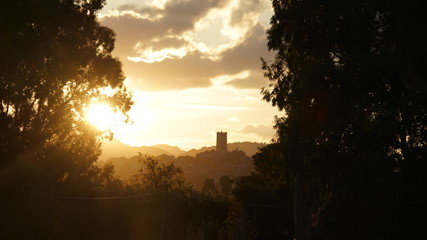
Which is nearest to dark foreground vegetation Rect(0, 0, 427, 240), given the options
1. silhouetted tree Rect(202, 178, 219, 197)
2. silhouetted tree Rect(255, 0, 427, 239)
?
silhouetted tree Rect(255, 0, 427, 239)

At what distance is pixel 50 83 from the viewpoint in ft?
86.1

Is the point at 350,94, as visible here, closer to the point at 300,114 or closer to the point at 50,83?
the point at 300,114

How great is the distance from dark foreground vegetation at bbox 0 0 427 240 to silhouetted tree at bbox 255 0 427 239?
55 millimetres

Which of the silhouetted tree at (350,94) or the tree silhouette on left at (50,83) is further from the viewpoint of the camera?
the tree silhouette on left at (50,83)

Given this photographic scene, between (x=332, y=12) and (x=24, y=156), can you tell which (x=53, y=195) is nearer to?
(x=24, y=156)

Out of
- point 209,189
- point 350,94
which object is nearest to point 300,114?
point 350,94

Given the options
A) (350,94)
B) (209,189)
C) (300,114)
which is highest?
(350,94)

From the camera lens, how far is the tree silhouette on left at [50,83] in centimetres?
2352

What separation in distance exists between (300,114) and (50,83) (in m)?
13.8

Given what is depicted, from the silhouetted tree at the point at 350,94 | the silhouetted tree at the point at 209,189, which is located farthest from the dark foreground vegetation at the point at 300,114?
the silhouetted tree at the point at 209,189

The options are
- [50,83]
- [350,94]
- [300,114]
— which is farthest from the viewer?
[50,83]

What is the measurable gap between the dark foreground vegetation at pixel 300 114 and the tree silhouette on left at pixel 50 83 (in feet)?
0.22

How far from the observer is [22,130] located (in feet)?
87.5

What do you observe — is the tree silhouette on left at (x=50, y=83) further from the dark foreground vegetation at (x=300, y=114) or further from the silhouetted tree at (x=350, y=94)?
the silhouetted tree at (x=350, y=94)
